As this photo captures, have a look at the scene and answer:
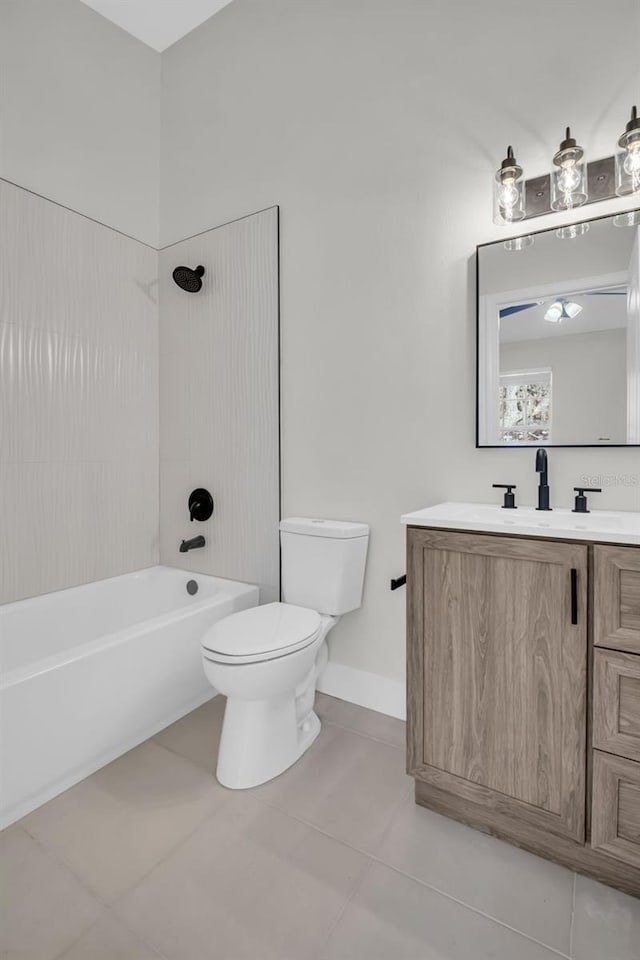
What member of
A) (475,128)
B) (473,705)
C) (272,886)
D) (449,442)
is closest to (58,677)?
(272,886)

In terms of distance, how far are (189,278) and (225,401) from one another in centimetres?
65

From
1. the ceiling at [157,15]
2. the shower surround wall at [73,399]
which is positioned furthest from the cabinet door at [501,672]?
the ceiling at [157,15]

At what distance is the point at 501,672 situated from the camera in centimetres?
125

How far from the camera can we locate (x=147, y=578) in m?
2.49

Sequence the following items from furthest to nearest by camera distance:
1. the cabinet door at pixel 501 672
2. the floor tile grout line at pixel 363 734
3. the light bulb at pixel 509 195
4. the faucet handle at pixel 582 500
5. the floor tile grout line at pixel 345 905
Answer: the floor tile grout line at pixel 363 734
the light bulb at pixel 509 195
the faucet handle at pixel 582 500
the cabinet door at pixel 501 672
the floor tile grout line at pixel 345 905

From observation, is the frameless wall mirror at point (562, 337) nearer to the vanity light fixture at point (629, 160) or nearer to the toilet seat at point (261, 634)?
the vanity light fixture at point (629, 160)

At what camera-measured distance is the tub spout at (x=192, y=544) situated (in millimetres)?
2412

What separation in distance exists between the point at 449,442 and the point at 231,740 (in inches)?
51.2

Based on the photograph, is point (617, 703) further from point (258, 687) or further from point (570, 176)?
point (570, 176)

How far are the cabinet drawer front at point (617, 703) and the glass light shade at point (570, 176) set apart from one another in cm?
138

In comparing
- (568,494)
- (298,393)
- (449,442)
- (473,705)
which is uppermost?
(298,393)

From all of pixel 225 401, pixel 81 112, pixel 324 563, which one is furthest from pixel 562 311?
pixel 81 112

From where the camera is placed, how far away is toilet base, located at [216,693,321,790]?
5.01ft

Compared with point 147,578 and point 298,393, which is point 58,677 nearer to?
point 147,578
